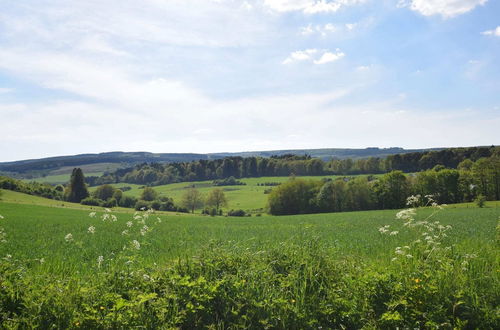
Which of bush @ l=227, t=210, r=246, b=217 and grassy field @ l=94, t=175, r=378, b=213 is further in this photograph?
grassy field @ l=94, t=175, r=378, b=213

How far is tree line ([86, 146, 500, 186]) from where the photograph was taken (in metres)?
114

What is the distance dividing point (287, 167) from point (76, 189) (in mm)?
91162

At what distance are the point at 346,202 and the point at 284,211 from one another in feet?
Result: 49.6

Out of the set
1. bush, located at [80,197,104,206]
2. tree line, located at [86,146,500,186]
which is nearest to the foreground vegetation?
bush, located at [80,197,104,206]

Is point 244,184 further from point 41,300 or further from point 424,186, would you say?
point 41,300

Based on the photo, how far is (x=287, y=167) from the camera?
519 ft

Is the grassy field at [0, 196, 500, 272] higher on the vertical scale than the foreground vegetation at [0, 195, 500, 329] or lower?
lower

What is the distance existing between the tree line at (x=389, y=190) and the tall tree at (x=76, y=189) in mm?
60576

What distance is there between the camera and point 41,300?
16.5ft

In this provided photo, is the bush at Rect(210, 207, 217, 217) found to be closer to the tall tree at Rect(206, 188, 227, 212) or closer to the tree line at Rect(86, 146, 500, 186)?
the tall tree at Rect(206, 188, 227, 212)

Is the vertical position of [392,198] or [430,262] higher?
[430,262]

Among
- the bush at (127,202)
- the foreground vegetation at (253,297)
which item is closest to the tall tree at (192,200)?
the bush at (127,202)

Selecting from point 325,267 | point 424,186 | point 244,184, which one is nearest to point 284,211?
point 424,186

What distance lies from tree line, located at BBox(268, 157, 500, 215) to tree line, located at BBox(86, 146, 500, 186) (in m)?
38.1
